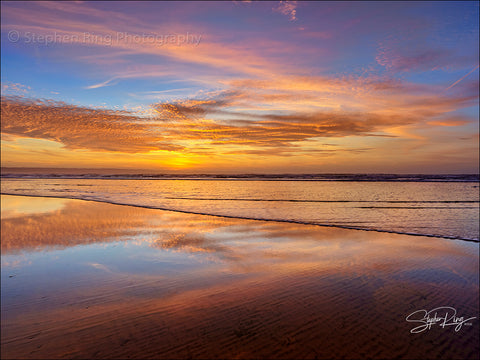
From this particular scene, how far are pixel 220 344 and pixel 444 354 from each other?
3.36 meters

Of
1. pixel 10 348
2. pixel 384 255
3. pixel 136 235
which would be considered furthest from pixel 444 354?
pixel 136 235

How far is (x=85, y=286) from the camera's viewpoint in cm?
648

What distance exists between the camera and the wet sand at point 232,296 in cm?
430

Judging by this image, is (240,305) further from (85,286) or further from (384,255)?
(384,255)
